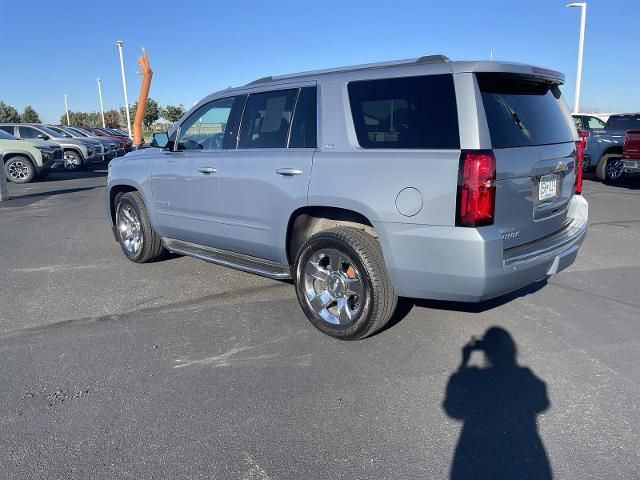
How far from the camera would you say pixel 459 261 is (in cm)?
327

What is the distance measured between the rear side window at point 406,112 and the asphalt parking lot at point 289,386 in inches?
60.7

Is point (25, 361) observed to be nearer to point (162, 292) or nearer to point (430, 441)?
point (162, 292)

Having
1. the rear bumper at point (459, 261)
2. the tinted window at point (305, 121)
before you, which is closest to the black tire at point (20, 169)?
the tinted window at point (305, 121)

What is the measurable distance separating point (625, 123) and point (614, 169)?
1258mm

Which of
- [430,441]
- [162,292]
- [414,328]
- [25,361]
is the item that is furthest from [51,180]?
[430,441]

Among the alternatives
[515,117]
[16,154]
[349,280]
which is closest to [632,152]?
[515,117]

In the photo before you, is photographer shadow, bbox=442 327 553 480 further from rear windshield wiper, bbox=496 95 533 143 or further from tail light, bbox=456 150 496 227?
rear windshield wiper, bbox=496 95 533 143

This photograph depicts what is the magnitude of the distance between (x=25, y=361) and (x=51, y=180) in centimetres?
1489

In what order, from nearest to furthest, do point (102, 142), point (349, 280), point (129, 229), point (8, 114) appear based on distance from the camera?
point (349, 280), point (129, 229), point (102, 142), point (8, 114)

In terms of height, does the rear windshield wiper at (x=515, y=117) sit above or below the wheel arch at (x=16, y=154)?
above

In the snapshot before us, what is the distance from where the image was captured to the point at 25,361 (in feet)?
12.1

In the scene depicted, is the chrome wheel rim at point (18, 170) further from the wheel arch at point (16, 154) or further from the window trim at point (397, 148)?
the window trim at point (397, 148)

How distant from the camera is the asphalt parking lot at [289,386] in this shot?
2.62 m

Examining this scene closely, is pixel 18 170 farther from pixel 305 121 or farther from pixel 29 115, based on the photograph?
pixel 29 115
